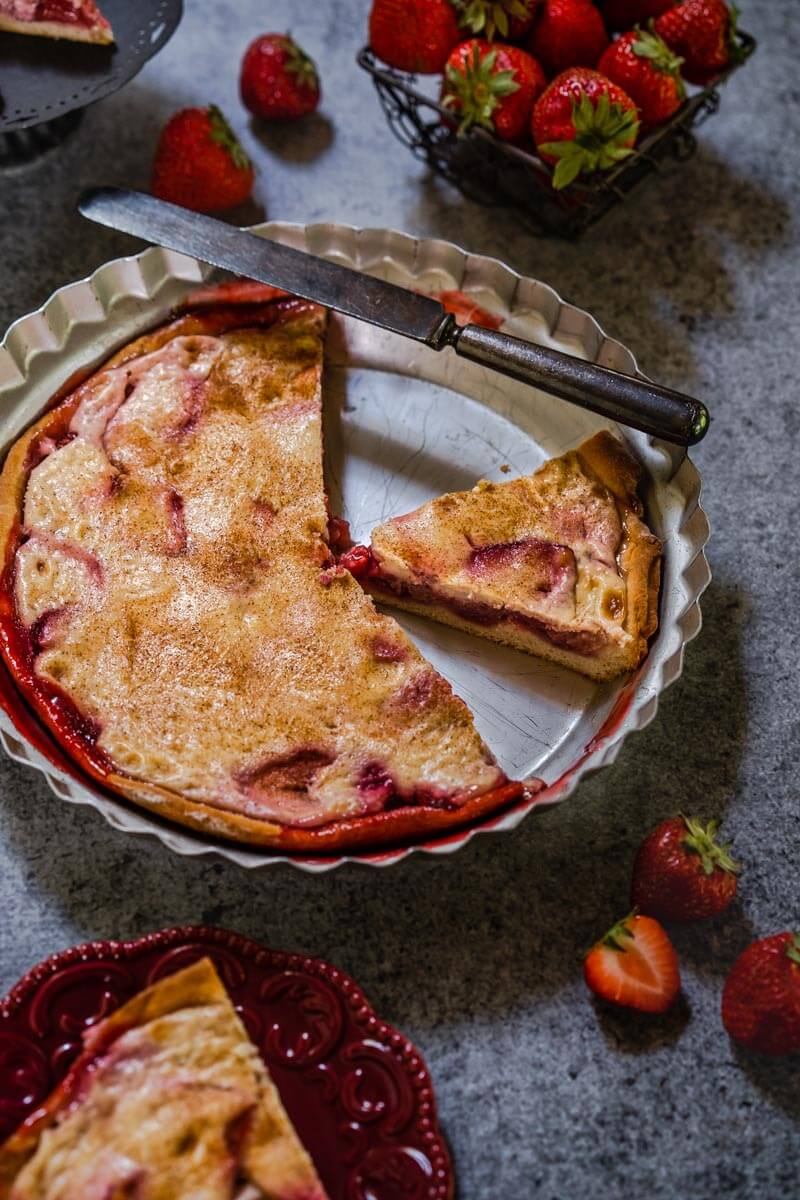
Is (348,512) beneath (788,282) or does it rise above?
beneath

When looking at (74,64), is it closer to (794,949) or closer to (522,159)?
(522,159)

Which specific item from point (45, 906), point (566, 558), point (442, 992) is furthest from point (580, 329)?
point (45, 906)

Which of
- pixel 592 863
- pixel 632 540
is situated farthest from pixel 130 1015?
pixel 632 540

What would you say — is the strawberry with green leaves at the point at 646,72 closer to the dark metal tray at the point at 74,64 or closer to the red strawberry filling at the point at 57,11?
the dark metal tray at the point at 74,64

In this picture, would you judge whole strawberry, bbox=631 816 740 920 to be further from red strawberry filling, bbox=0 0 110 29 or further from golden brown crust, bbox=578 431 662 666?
red strawberry filling, bbox=0 0 110 29

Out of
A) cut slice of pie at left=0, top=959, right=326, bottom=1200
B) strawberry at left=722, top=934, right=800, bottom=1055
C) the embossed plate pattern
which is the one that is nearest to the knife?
the embossed plate pattern

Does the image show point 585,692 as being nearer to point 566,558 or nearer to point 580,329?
point 566,558
